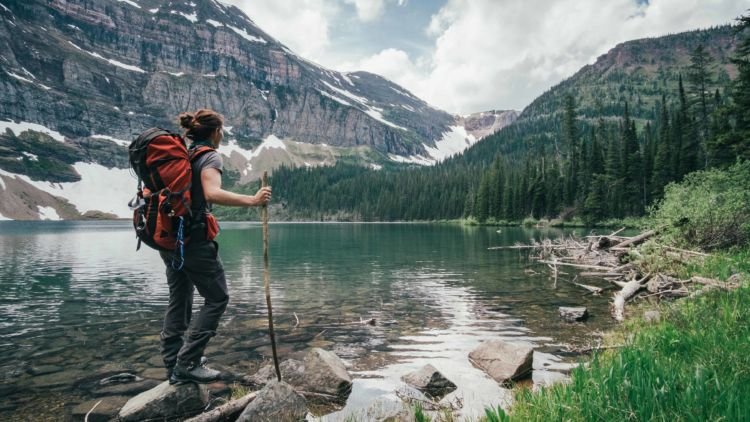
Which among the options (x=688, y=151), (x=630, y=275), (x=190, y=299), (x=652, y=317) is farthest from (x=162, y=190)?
(x=688, y=151)

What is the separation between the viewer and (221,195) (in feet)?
19.4

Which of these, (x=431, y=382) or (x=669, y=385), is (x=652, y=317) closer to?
(x=431, y=382)

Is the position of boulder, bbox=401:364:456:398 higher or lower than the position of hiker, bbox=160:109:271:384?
lower

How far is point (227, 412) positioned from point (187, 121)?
176 inches

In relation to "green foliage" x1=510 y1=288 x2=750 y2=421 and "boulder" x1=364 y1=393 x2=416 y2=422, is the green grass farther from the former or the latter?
"boulder" x1=364 y1=393 x2=416 y2=422

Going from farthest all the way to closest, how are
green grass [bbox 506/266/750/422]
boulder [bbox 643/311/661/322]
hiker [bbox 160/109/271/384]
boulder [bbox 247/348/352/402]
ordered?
1. boulder [bbox 643/311/661/322]
2. boulder [bbox 247/348/352/402]
3. hiker [bbox 160/109/271/384]
4. green grass [bbox 506/266/750/422]

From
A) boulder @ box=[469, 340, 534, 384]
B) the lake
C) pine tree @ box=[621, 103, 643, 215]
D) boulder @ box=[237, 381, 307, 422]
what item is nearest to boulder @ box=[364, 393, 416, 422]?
the lake

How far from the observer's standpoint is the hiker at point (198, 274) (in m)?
6.24

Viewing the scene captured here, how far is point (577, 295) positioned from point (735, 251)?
20.9 ft

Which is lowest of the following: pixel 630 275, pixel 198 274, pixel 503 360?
pixel 503 360

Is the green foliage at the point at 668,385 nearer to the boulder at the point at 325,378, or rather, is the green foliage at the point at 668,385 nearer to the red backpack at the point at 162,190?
the boulder at the point at 325,378

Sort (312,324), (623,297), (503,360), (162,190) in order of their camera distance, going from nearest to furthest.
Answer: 1. (162,190)
2. (503,360)
3. (312,324)
4. (623,297)

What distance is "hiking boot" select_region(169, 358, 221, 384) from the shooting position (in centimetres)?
676

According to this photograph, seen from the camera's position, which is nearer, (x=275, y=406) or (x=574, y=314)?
(x=275, y=406)
